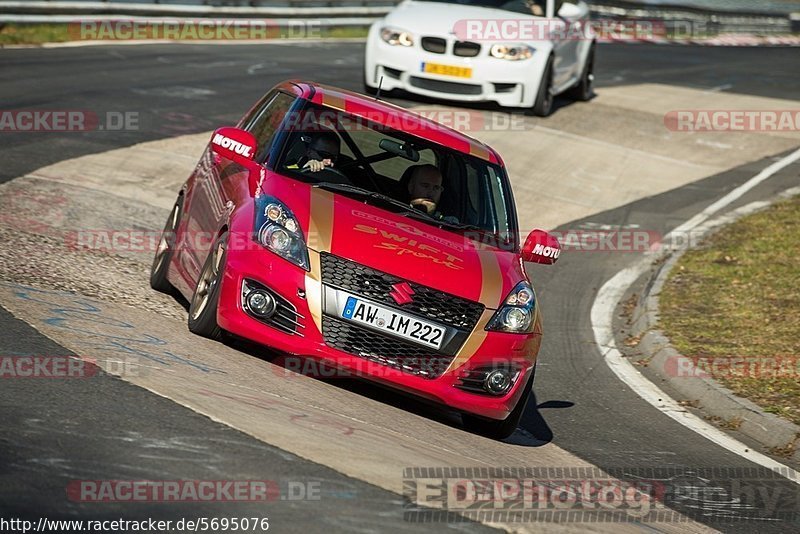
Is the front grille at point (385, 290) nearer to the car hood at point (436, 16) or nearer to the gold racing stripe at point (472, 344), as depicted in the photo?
the gold racing stripe at point (472, 344)

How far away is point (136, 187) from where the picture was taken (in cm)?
1190

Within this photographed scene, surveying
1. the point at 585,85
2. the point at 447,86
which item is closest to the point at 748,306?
the point at 447,86

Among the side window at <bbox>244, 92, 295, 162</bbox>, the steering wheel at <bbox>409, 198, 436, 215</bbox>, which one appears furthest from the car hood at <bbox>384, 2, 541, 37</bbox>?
the steering wheel at <bbox>409, 198, 436, 215</bbox>

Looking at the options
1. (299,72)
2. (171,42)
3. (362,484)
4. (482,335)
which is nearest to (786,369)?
(482,335)

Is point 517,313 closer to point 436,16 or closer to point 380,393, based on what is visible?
point 380,393

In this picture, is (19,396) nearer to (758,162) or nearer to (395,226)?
(395,226)

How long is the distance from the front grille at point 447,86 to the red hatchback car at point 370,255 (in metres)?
8.61

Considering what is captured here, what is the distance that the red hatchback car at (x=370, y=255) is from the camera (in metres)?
6.37

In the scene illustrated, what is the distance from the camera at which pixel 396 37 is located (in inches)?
653

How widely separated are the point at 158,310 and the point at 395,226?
171 cm

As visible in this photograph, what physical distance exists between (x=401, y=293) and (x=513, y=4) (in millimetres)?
11754

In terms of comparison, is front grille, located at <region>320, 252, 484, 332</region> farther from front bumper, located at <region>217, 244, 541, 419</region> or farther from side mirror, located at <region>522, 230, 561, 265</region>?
side mirror, located at <region>522, 230, 561, 265</region>

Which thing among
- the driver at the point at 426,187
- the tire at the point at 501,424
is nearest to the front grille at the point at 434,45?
the driver at the point at 426,187

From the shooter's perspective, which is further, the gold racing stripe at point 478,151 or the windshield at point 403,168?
the gold racing stripe at point 478,151
